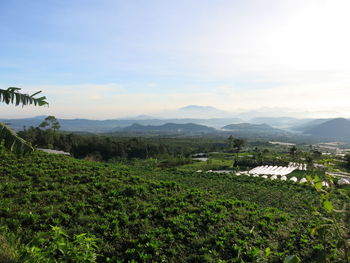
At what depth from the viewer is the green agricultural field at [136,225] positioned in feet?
16.5

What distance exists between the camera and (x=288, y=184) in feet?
49.9

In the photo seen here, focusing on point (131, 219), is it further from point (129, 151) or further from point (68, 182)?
point (129, 151)

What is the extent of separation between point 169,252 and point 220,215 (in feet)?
7.80

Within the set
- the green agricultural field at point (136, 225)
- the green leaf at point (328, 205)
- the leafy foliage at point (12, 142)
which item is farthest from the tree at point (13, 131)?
the green leaf at point (328, 205)

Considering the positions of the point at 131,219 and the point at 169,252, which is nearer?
the point at 169,252

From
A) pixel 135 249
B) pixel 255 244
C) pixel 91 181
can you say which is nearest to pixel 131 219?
pixel 135 249

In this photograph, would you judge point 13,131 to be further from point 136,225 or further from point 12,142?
point 136,225

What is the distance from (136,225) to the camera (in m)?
6.50

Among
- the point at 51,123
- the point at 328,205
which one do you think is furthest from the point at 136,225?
the point at 51,123

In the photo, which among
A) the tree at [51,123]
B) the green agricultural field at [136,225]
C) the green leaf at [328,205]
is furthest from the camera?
the tree at [51,123]

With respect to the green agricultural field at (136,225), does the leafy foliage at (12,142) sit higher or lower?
higher

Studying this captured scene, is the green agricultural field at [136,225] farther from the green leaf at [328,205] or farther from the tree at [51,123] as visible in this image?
the tree at [51,123]

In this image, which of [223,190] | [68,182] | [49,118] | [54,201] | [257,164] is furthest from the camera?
[49,118]

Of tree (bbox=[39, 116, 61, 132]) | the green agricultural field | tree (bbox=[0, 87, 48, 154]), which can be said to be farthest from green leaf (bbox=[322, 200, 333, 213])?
tree (bbox=[39, 116, 61, 132])
